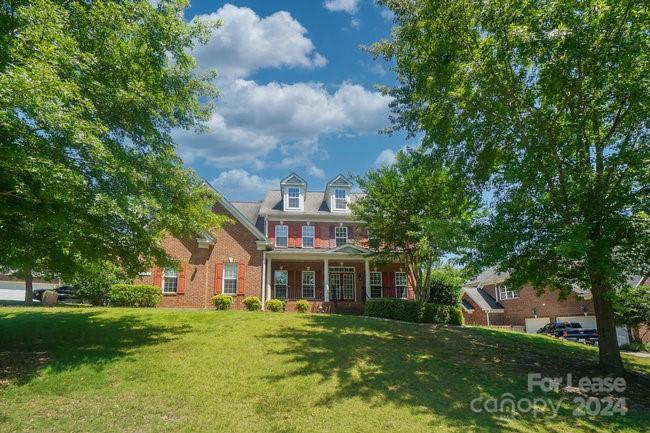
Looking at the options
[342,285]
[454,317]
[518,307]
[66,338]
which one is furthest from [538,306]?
[66,338]

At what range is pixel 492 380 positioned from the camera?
9.67 meters

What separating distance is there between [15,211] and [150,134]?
3694mm

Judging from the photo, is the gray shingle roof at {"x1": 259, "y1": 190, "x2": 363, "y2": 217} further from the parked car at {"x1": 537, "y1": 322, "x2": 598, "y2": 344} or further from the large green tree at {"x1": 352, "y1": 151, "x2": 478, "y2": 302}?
the parked car at {"x1": 537, "y1": 322, "x2": 598, "y2": 344}

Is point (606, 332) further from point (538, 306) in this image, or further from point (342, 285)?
point (538, 306)

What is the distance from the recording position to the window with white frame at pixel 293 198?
2829 centimetres

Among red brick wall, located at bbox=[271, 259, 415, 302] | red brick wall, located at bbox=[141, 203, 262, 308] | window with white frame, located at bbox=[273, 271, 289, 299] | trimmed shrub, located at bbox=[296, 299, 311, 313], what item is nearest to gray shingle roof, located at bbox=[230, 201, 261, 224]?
red brick wall, located at bbox=[271, 259, 415, 302]

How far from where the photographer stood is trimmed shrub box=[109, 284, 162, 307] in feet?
62.8

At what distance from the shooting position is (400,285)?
27.3m

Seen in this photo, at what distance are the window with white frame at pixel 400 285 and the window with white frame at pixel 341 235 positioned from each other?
424 centimetres

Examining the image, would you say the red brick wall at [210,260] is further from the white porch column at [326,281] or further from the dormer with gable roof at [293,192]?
the dormer with gable roof at [293,192]

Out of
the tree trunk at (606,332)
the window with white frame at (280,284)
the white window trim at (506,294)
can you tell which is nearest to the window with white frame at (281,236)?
the window with white frame at (280,284)

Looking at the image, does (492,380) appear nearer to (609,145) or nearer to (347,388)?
(347,388)

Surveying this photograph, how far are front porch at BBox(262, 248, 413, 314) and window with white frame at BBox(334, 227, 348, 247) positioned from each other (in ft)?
5.41

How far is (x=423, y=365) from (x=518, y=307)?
2792cm
